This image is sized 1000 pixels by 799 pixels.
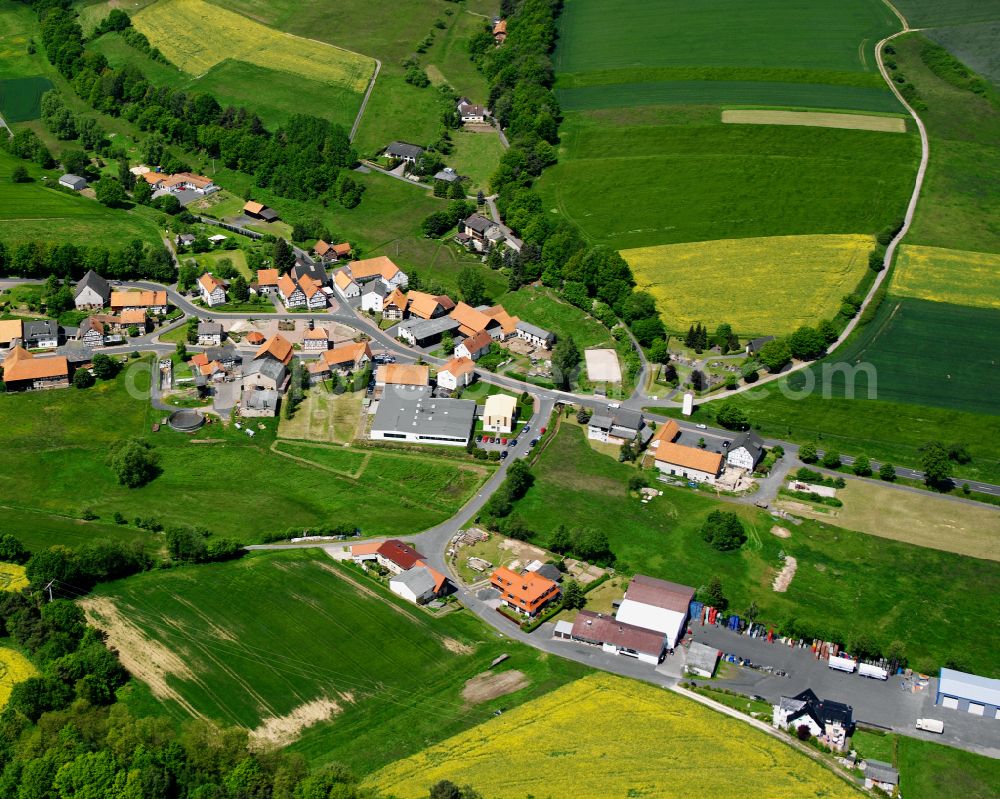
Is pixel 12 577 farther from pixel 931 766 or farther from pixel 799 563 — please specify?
pixel 931 766

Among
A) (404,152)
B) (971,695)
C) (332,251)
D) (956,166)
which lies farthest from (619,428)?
(956,166)

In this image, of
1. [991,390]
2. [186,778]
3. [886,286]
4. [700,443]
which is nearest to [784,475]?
[700,443]

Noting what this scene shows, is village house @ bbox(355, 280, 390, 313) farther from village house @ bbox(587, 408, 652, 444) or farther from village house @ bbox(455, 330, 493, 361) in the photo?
village house @ bbox(587, 408, 652, 444)

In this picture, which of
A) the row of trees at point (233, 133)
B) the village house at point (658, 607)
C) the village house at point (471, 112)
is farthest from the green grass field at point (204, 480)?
the village house at point (471, 112)

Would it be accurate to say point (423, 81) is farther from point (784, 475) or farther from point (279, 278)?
point (784, 475)

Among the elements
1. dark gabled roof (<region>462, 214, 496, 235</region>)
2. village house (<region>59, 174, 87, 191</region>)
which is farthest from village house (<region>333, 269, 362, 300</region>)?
village house (<region>59, 174, 87, 191</region>)
